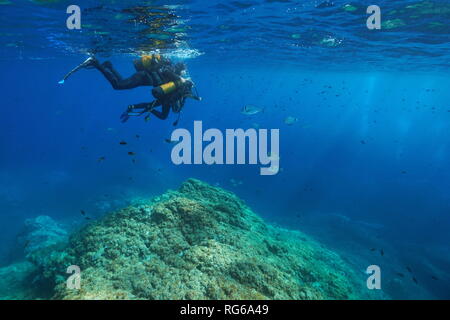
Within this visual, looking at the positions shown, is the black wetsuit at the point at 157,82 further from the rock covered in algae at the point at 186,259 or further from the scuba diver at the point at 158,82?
the rock covered in algae at the point at 186,259

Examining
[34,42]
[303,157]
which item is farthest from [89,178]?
[303,157]

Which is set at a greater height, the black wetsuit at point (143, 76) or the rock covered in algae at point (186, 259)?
the black wetsuit at point (143, 76)

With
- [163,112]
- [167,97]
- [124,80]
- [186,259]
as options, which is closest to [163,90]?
[167,97]

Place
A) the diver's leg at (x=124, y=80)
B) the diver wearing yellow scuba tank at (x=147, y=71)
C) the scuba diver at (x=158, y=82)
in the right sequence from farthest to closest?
the diver's leg at (x=124, y=80)
the diver wearing yellow scuba tank at (x=147, y=71)
the scuba diver at (x=158, y=82)

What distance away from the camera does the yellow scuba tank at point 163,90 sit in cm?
710

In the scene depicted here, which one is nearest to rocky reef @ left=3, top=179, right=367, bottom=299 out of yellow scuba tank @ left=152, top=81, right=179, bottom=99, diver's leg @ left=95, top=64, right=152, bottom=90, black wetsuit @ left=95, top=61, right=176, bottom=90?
yellow scuba tank @ left=152, top=81, right=179, bottom=99

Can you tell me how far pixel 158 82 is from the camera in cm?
835

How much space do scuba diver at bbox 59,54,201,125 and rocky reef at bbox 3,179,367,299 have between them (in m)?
2.38

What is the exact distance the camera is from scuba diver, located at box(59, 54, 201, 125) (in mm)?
7285

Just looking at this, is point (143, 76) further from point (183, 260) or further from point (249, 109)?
point (183, 260)

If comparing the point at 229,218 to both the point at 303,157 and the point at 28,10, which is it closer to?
the point at 28,10

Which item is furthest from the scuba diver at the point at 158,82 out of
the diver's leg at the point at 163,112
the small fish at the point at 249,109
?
the small fish at the point at 249,109

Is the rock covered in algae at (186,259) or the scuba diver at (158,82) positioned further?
the scuba diver at (158,82)

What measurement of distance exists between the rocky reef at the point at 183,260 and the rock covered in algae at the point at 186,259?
15 mm
